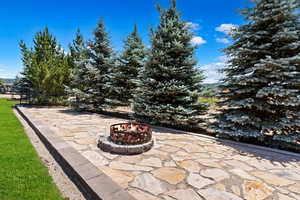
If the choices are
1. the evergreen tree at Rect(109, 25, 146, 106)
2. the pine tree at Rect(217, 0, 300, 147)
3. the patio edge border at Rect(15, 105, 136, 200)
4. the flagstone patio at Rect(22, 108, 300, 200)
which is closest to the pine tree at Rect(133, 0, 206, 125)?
the pine tree at Rect(217, 0, 300, 147)

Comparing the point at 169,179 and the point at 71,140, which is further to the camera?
the point at 71,140

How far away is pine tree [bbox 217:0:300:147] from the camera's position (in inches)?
148

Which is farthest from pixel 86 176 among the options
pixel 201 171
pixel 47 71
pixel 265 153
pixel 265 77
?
pixel 47 71

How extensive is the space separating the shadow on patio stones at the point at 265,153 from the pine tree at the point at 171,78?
1738 millimetres

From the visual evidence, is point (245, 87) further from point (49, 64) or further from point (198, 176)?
point (49, 64)

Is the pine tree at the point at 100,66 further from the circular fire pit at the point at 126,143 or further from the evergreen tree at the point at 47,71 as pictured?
the circular fire pit at the point at 126,143

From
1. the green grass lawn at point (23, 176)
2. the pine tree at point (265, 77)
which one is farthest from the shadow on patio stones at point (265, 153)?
the green grass lawn at point (23, 176)

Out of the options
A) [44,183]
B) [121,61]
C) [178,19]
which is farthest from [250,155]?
[121,61]

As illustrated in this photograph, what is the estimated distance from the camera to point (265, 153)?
3.71m

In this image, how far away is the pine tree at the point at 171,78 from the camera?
559 cm

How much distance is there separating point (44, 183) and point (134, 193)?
129cm

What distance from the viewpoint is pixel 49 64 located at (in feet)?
35.2

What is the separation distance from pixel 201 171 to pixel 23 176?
2.73 m

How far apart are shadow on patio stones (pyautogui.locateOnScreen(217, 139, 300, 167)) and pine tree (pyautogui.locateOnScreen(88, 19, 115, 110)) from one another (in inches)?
256
